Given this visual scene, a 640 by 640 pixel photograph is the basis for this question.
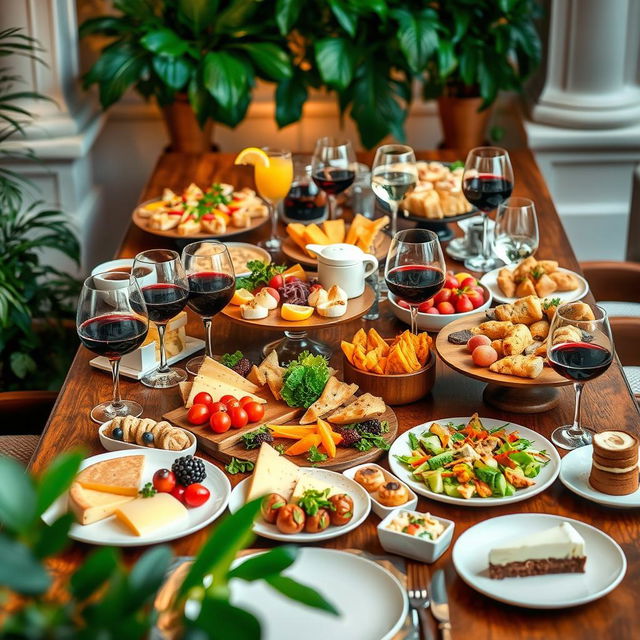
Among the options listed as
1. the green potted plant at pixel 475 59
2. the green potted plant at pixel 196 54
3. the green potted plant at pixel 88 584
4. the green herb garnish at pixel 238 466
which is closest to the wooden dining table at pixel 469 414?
the green herb garnish at pixel 238 466

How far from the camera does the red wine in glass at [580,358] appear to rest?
1601 mm

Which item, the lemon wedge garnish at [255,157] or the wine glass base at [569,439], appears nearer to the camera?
the wine glass base at [569,439]

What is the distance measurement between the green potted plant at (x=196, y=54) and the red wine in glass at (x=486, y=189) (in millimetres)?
1430

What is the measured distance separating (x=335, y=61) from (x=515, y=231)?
5.46ft

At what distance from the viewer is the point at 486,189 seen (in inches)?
95.9

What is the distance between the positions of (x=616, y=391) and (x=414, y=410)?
1.31 ft

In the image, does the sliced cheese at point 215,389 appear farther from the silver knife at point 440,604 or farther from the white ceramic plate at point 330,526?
the silver knife at point 440,604

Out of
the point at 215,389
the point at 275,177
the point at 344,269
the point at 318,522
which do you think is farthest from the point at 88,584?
the point at 275,177

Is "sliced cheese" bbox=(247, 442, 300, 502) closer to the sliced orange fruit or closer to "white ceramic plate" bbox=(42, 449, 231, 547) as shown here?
"white ceramic plate" bbox=(42, 449, 231, 547)

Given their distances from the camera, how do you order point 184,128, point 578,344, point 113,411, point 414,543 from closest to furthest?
point 414,543
point 578,344
point 113,411
point 184,128

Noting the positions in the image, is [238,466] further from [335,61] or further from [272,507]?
[335,61]

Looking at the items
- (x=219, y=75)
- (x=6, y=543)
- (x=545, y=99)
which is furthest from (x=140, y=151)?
(x=6, y=543)

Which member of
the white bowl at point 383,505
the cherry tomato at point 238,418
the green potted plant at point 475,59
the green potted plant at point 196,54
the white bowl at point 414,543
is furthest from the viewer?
the green potted plant at point 475,59

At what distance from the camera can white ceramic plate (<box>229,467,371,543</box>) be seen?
4.65 ft
